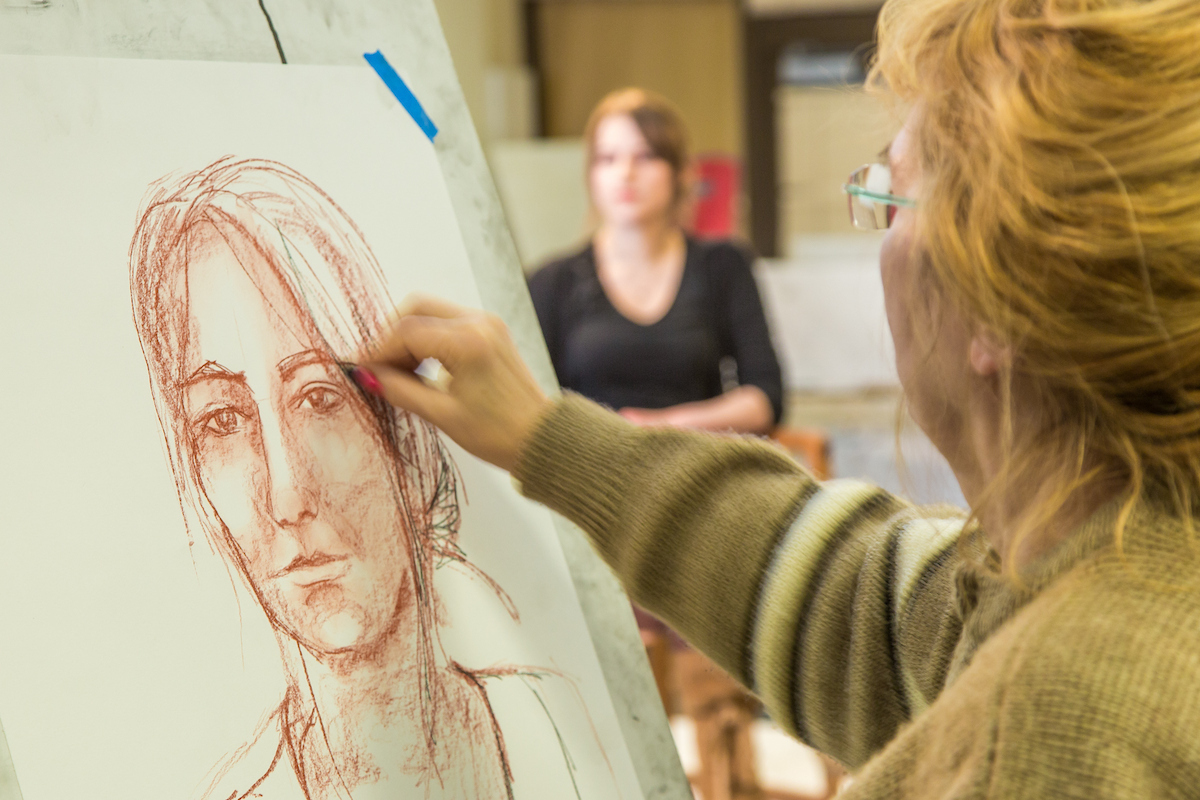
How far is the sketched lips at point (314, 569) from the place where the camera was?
609 millimetres

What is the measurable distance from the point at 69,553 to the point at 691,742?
2267mm

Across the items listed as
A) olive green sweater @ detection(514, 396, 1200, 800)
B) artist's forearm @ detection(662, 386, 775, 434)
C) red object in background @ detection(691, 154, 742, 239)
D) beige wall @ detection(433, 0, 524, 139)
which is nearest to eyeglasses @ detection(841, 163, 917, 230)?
olive green sweater @ detection(514, 396, 1200, 800)

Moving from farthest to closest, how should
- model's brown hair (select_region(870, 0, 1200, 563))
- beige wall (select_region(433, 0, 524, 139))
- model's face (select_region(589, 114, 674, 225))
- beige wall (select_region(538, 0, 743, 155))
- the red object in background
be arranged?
beige wall (select_region(538, 0, 743, 155)), the red object in background, beige wall (select_region(433, 0, 524, 139)), model's face (select_region(589, 114, 674, 225)), model's brown hair (select_region(870, 0, 1200, 563))

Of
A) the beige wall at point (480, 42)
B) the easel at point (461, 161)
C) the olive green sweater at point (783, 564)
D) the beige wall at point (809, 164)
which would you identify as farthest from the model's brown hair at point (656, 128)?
the beige wall at point (809, 164)

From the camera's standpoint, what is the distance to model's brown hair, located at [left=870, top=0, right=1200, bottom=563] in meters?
0.44

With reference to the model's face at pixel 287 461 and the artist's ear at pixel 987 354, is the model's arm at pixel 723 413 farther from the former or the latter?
the artist's ear at pixel 987 354

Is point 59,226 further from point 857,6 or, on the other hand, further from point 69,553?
point 857,6

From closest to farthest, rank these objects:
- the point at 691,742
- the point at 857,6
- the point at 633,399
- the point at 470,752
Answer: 1. the point at 470,752
2. the point at 633,399
3. the point at 691,742
4. the point at 857,6

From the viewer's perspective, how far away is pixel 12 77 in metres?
0.52

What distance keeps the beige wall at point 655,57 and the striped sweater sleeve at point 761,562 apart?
3157mm

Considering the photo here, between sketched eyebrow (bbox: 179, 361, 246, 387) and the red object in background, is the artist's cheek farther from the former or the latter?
the red object in background

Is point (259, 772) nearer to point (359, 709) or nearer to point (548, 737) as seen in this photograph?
point (359, 709)

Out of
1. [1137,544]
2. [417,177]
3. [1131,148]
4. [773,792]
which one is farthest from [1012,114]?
[773,792]

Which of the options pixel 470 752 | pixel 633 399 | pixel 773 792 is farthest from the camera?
pixel 773 792
